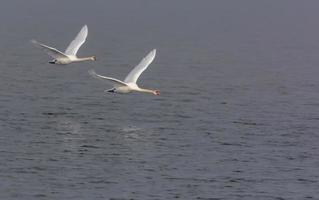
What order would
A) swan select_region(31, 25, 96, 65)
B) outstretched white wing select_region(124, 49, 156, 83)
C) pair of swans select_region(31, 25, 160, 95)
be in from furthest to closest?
swan select_region(31, 25, 96, 65) < outstretched white wing select_region(124, 49, 156, 83) < pair of swans select_region(31, 25, 160, 95)

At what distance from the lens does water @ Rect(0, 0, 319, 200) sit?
1843 inches

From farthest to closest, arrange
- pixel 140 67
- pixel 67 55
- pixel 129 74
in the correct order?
1. pixel 67 55
2. pixel 129 74
3. pixel 140 67

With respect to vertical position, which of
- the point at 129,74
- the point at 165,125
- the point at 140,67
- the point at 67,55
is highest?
the point at 67,55

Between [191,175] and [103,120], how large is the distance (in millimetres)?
13226

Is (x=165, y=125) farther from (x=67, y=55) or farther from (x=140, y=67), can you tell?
(x=67, y=55)

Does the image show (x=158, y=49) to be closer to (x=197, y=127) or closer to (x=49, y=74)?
(x=49, y=74)

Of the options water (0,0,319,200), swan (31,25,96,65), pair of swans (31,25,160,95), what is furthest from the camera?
swan (31,25,96,65)

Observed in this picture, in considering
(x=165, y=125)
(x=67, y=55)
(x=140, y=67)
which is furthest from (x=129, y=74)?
(x=67, y=55)

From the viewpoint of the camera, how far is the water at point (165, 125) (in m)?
46.8

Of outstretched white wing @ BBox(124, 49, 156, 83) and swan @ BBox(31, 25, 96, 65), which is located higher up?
swan @ BBox(31, 25, 96, 65)

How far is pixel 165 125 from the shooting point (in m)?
59.4

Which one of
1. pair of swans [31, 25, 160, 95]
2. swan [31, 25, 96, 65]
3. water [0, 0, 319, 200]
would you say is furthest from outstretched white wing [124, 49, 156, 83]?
swan [31, 25, 96, 65]

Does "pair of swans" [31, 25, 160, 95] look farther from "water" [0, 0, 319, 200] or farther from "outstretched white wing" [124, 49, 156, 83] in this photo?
"water" [0, 0, 319, 200]

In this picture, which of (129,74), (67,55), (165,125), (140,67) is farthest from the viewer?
(67,55)
